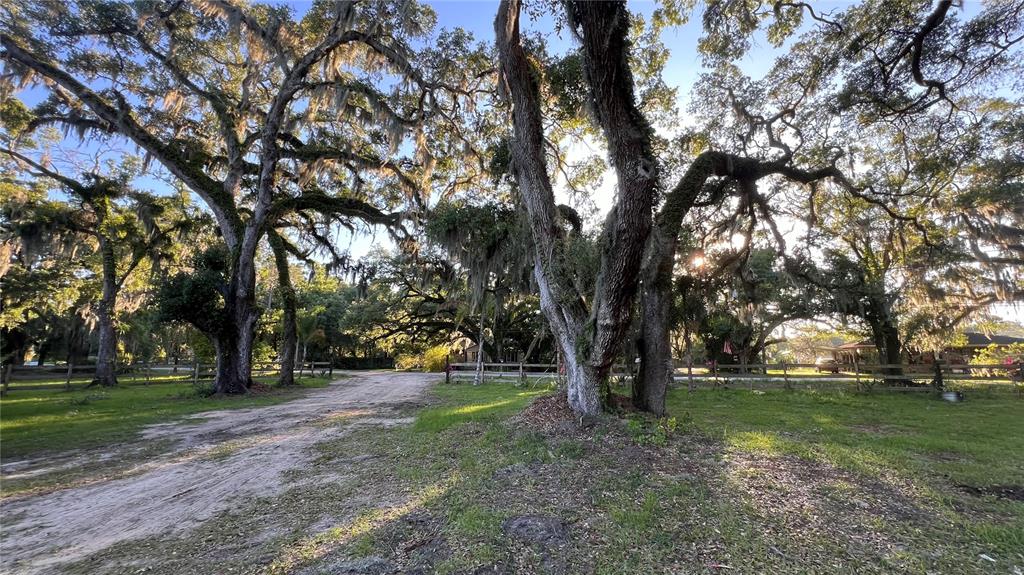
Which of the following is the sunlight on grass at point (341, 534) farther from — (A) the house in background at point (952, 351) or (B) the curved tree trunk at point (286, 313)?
(A) the house in background at point (952, 351)

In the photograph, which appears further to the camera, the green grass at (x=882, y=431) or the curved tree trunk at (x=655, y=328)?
the curved tree trunk at (x=655, y=328)

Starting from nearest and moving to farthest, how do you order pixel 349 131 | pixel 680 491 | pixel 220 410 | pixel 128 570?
1. pixel 128 570
2. pixel 680 491
3. pixel 220 410
4. pixel 349 131

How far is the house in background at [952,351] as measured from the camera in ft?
70.0

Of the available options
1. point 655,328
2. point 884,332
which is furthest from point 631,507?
point 884,332

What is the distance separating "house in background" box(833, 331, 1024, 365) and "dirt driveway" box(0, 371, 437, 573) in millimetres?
25182

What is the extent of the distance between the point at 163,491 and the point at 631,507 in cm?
475

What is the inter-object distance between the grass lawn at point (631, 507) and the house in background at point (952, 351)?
19.9m

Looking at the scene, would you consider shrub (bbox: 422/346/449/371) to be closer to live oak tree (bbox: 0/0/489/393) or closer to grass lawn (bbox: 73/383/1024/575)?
live oak tree (bbox: 0/0/489/393)

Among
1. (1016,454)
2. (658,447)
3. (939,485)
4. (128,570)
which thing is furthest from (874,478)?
(128,570)

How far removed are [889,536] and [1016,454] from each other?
14.3 ft

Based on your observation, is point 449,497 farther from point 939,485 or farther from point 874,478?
point 939,485

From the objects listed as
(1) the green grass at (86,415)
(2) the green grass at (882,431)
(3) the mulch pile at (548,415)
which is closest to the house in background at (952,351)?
(2) the green grass at (882,431)

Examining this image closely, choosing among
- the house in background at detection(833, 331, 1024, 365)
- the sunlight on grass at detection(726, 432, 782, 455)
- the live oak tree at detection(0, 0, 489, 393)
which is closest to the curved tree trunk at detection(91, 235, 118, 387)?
the live oak tree at detection(0, 0, 489, 393)

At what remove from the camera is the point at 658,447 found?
16.3 feet
